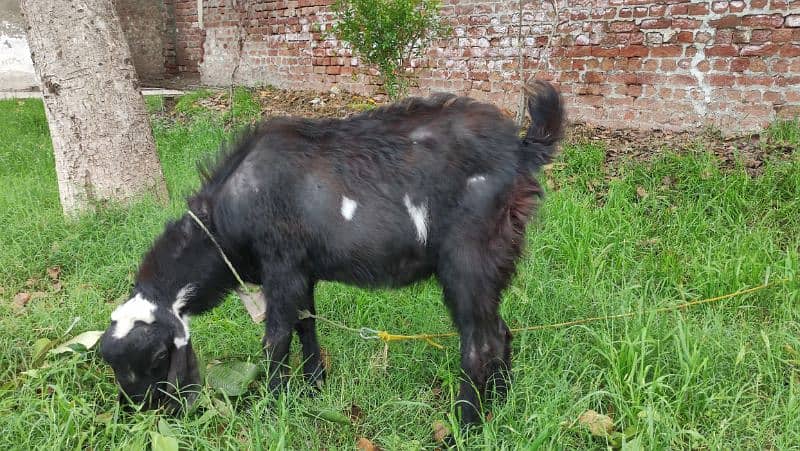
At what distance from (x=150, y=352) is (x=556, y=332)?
1.93 metres

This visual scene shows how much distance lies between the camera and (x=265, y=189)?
239 cm

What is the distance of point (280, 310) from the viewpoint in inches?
96.2

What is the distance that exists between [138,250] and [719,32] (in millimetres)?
5074

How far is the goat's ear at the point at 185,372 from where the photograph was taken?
240 cm

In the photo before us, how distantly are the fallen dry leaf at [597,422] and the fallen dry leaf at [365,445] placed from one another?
0.86 meters

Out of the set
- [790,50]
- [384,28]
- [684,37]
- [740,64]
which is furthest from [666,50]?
[384,28]

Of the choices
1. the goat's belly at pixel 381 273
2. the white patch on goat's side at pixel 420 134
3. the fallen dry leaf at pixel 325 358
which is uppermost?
the white patch on goat's side at pixel 420 134

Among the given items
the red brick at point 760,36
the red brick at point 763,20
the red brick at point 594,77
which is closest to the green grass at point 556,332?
the red brick at point 760,36

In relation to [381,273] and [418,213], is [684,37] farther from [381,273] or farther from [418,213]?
[381,273]

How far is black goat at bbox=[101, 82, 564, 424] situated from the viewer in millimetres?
2348

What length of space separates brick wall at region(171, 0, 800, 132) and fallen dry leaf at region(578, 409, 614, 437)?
3214 mm

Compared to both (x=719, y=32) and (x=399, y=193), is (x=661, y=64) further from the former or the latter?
(x=399, y=193)

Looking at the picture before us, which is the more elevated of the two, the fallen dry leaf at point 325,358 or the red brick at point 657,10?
the red brick at point 657,10

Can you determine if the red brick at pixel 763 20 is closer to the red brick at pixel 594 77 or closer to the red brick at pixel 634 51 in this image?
the red brick at pixel 634 51
